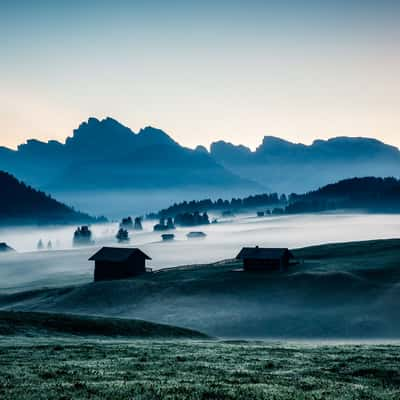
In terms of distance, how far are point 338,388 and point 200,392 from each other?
16.9ft

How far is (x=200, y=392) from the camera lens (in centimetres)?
1670

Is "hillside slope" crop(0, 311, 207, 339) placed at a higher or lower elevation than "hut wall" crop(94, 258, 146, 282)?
lower

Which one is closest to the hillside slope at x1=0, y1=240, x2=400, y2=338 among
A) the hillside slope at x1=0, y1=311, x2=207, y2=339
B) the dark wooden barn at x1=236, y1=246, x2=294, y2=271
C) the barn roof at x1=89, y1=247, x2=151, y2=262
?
the dark wooden barn at x1=236, y1=246, x2=294, y2=271

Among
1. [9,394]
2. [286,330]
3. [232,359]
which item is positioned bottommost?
[286,330]

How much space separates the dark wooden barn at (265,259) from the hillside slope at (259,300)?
7.87ft

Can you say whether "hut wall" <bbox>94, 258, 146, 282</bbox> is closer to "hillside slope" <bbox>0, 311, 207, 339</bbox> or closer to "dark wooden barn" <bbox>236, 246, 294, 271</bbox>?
"dark wooden barn" <bbox>236, 246, 294, 271</bbox>

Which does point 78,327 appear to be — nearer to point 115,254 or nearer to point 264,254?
point 264,254

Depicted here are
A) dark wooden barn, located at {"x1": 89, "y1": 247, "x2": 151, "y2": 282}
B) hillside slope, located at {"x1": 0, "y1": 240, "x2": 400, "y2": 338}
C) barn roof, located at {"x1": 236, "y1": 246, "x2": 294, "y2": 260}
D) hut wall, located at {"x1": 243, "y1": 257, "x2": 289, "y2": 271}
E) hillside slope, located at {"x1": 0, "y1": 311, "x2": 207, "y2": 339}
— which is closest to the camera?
hillside slope, located at {"x1": 0, "y1": 311, "x2": 207, "y2": 339}

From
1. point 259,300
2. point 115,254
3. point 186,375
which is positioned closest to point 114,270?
point 115,254

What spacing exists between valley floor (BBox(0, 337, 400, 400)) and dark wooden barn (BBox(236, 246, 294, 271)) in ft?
199

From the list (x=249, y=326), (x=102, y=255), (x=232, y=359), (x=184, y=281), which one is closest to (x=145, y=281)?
(x=184, y=281)

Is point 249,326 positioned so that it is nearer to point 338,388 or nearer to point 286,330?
point 286,330

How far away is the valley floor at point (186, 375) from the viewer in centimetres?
1683

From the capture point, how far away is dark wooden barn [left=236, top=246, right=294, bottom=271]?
3627 inches
